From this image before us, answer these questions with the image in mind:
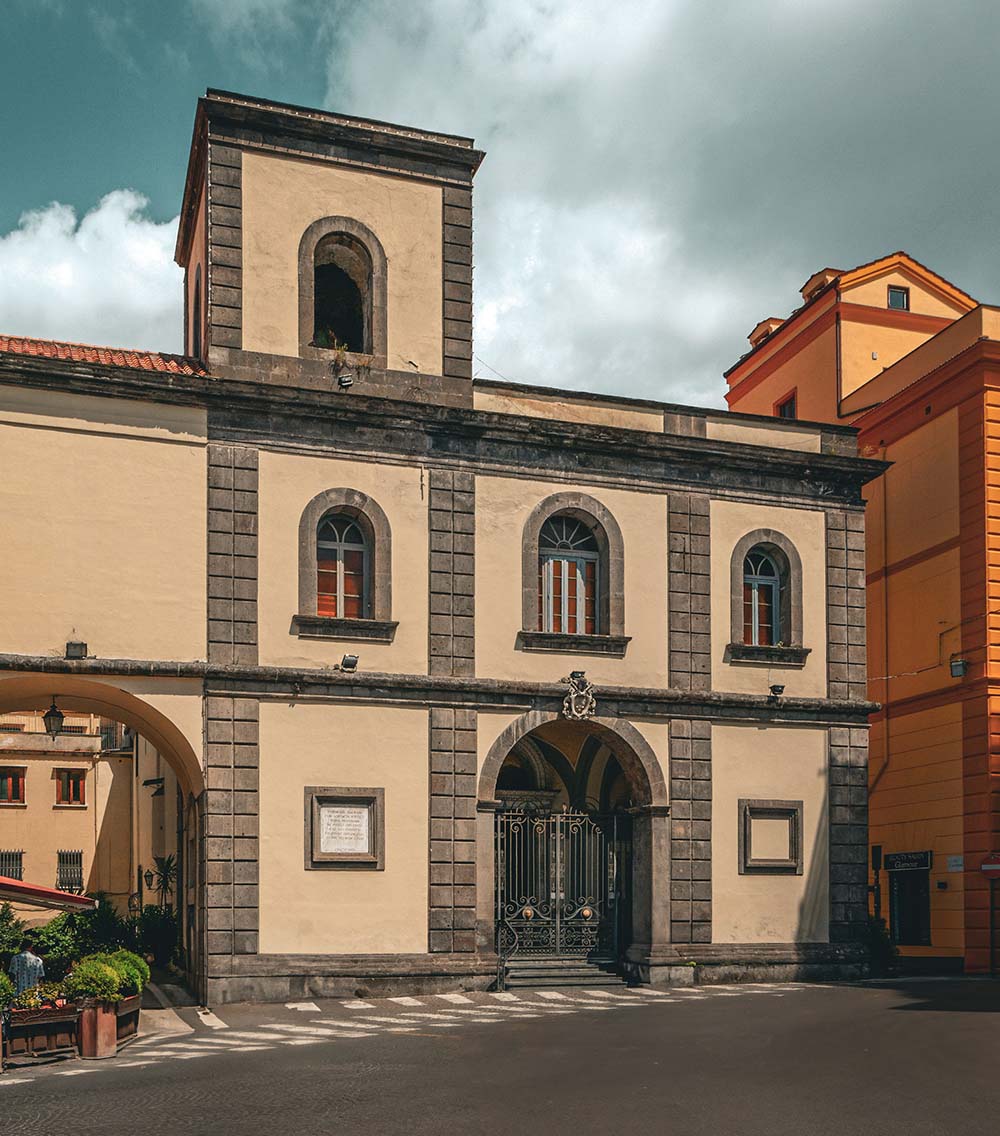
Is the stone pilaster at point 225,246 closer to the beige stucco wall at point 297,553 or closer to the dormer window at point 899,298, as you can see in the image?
the beige stucco wall at point 297,553

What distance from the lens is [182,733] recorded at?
2261 centimetres

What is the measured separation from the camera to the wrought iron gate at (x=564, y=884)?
2520 cm

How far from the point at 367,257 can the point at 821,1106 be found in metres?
16.3

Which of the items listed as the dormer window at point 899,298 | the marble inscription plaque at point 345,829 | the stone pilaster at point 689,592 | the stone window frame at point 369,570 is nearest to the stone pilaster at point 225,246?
the stone window frame at point 369,570

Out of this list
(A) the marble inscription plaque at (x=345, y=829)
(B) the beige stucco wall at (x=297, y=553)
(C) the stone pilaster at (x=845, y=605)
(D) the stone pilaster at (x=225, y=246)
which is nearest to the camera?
(A) the marble inscription plaque at (x=345, y=829)

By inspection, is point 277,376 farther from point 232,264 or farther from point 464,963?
point 464,963

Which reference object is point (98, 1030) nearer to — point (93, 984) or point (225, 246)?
point (93, 984)

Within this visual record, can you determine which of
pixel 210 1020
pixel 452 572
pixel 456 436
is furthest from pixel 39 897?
pixel 456 436

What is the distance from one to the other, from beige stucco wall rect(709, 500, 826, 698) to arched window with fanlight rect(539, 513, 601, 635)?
85.0 inches

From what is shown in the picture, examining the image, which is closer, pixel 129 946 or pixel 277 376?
pixel 277 376

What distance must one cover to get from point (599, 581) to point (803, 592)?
152 inches

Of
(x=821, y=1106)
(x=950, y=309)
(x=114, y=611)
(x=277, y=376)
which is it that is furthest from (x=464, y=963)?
(x=950, y=309)

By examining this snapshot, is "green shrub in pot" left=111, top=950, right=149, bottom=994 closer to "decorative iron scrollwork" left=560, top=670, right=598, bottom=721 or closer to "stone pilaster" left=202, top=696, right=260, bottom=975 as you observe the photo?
"stone pilaster" left=202, top=696, right=260, bottom=975

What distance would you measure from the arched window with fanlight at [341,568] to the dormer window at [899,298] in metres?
18.9
